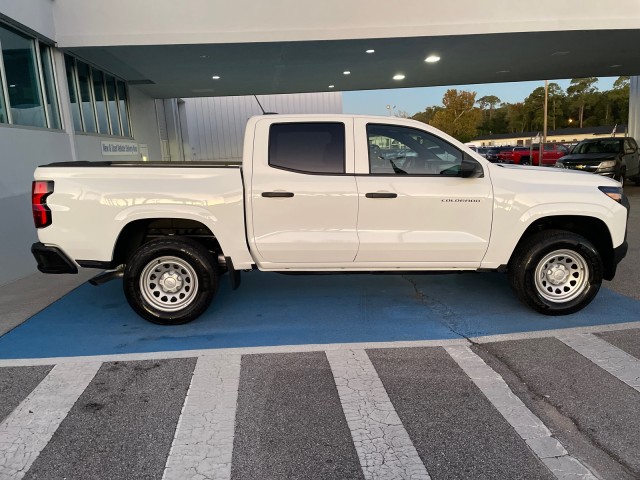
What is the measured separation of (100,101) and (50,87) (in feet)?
9.84

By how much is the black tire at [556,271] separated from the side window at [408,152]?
1.20 meters

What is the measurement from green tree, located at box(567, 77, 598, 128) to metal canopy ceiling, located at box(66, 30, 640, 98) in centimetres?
8524

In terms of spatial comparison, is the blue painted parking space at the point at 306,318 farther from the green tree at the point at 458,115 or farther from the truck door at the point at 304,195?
the green tree at the point at 458,115

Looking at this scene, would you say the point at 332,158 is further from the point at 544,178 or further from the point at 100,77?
the point at 100,77

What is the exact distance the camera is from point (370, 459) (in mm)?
2701

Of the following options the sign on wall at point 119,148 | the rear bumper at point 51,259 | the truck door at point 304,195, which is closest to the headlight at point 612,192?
the truck door at point 304,195

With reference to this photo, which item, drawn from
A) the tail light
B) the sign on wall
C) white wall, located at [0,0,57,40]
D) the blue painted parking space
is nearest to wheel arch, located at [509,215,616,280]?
the blue painted parking space

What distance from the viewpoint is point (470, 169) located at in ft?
14.7

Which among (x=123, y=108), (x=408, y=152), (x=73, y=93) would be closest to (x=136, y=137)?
(x=123, y=108)

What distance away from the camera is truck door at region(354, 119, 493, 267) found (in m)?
4.61

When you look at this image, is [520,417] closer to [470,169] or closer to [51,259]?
[470,169]

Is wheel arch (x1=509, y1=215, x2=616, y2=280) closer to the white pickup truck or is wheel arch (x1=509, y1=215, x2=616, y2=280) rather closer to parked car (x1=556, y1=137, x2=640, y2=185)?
the white pickup truck

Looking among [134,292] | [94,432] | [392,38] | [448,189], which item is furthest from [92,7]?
[94,432]

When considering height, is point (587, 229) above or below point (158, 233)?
below
